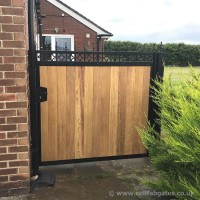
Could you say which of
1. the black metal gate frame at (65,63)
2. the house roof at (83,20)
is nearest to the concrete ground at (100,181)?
the black metal gate frame at (65,63)

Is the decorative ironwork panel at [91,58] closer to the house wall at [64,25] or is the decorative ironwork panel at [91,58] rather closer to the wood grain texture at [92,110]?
the wood grain texture at [92,110]

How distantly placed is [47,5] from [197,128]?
17378mm

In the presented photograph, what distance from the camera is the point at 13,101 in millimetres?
3246

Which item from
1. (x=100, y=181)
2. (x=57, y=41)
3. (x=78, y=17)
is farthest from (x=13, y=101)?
(x=78, y=17)

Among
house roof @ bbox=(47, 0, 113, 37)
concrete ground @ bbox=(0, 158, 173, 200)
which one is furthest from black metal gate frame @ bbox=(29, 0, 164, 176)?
house roof @ bbox=(47, 0, 113, 37)

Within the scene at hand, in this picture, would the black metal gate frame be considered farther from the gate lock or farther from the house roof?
the house roof

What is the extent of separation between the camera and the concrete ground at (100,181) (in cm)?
341

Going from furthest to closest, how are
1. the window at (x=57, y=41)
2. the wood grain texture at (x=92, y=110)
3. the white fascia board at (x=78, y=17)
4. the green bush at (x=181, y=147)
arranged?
the white fascia board at (x=78, y=17)
the window at (x=57, y=41)
the wood grain texture at (x=92, y=110)
the green bush at (x=181, y=147)

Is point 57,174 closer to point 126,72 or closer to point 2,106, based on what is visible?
point 2,106

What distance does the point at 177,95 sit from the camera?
11.6 feet

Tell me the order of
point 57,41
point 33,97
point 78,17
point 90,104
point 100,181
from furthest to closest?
1. point 78,17
2. point 57,41
3. point 90,104
4. point 100,181
5. point 33,97

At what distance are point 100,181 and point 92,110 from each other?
1.03 m

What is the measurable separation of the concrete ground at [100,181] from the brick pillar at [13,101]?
0.92 ft

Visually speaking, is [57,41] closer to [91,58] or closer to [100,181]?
[91,58]
